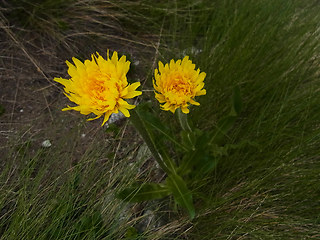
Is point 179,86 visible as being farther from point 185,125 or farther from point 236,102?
point 236,102

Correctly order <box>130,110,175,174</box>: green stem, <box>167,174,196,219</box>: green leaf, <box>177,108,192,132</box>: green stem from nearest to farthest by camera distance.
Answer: <box>130,110,175,174</box>: green stem < <box>177,108,192,132</box>: green stem < <box>167,174,196,219</box>: green leaf

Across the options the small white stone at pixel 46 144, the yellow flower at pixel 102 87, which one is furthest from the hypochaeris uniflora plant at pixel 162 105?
the small white stone at pixel 46 144

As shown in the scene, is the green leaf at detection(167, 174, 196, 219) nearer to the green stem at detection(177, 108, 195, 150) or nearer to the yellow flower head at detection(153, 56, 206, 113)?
the green stem at detection(177, 108, 195, 150)

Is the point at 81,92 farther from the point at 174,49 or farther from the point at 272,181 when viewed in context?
the point at 174,49

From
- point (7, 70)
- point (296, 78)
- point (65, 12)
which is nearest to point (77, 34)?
point (65, 12)

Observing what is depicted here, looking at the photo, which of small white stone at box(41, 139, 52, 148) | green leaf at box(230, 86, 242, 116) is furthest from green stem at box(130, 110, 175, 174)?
small white stone at box(41, 139, 52, 148)

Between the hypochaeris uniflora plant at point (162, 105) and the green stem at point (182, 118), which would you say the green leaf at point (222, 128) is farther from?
the green stem at point (182, 118)

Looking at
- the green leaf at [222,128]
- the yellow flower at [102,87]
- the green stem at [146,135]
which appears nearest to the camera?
the yellow flower at [102,87]
